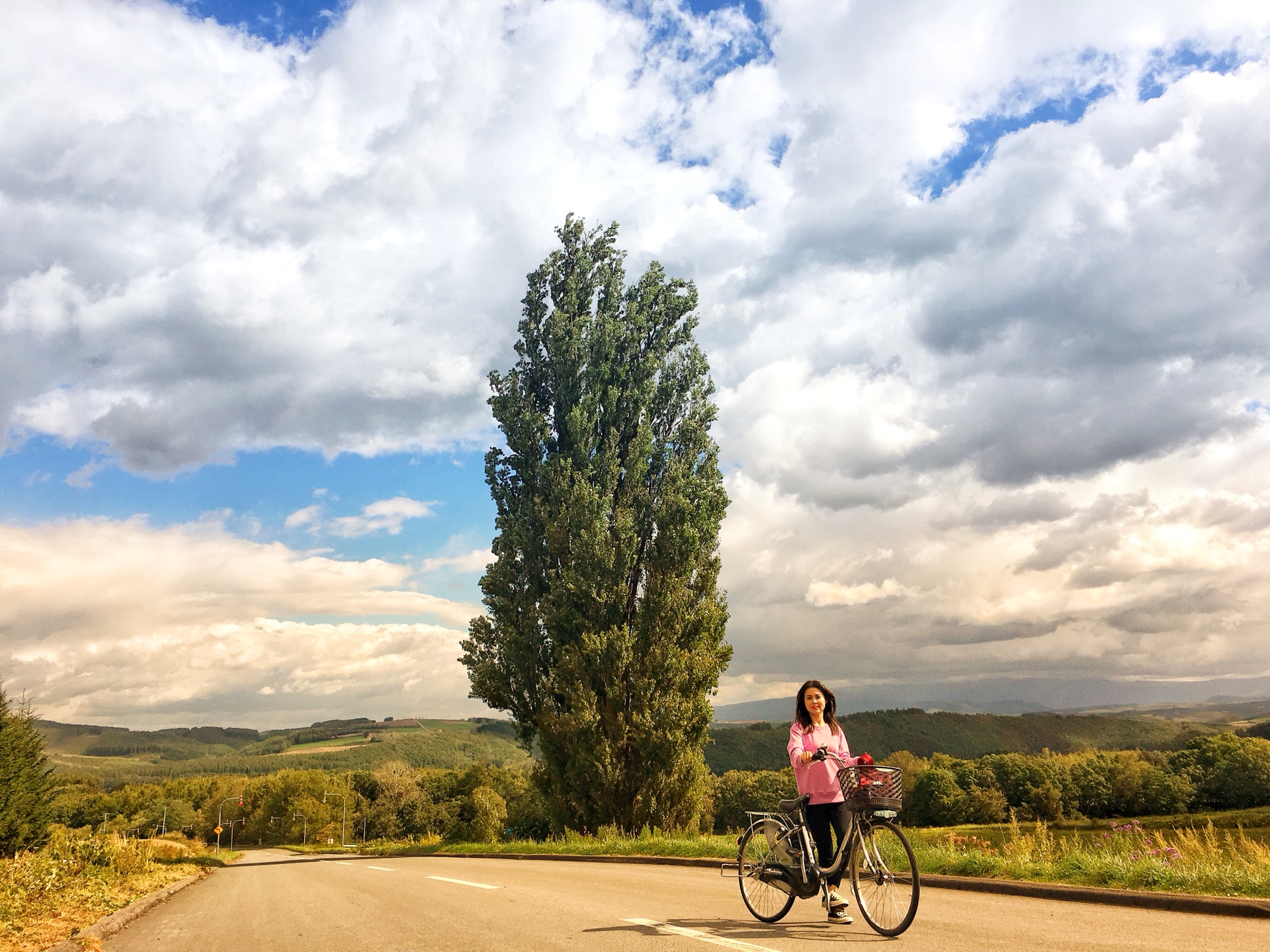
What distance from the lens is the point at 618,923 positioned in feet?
23.2

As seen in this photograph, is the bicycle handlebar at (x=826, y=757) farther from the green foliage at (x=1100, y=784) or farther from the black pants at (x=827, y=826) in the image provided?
the green foliage at (x=1100, y=784)

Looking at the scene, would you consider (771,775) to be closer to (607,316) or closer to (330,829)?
(607,316)

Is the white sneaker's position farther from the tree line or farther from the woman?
the tree line

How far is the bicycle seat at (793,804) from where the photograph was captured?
654cm

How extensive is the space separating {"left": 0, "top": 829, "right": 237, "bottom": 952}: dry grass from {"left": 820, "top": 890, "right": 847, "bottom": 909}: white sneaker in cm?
685

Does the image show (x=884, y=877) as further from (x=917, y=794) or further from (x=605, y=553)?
(x=917, y=794)

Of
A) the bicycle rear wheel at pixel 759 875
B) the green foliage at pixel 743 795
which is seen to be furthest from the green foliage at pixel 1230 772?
the bicycle rear wheel at pixel 759 875

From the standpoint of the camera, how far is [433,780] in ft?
368

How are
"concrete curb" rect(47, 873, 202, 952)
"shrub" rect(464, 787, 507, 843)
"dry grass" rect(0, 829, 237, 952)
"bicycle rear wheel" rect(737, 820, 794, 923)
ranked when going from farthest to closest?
"shrub" rect(464, 787, 507, 843) → "dry grass" rect(0, 829, 237, 952) → "concrete curb" rect(47, 873, 202, 952) → "bicycle rear wheel" rect(737, 820, 794, 923)

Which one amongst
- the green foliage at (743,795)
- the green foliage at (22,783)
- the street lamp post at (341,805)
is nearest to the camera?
the green foliage at (22,783)

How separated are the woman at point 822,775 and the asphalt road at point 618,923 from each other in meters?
0.36

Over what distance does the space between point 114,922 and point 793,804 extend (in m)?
8.35

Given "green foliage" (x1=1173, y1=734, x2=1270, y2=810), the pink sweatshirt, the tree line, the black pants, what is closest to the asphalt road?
the black pants

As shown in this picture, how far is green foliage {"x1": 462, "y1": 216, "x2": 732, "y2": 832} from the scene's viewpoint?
1980 centimetres
